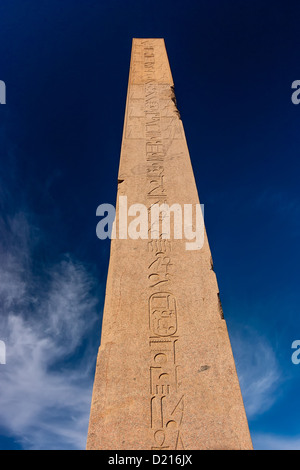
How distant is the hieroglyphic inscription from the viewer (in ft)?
7.17

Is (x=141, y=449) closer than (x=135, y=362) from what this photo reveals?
Yes

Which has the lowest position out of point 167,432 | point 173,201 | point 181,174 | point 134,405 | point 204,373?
point 167,432

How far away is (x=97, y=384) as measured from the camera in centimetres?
234

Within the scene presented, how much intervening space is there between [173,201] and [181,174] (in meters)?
0.36

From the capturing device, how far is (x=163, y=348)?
97.2 inches

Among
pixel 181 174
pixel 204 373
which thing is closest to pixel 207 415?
pixel 204 373

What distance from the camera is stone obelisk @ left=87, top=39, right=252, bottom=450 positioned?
216 cm

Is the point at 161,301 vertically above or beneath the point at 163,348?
above

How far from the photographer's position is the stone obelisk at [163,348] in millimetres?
2162

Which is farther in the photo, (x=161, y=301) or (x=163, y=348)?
(x=161, y=301)

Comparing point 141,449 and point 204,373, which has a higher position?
point 204,373

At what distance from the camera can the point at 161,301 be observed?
106 inches

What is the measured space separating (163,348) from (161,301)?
0.36 meters
